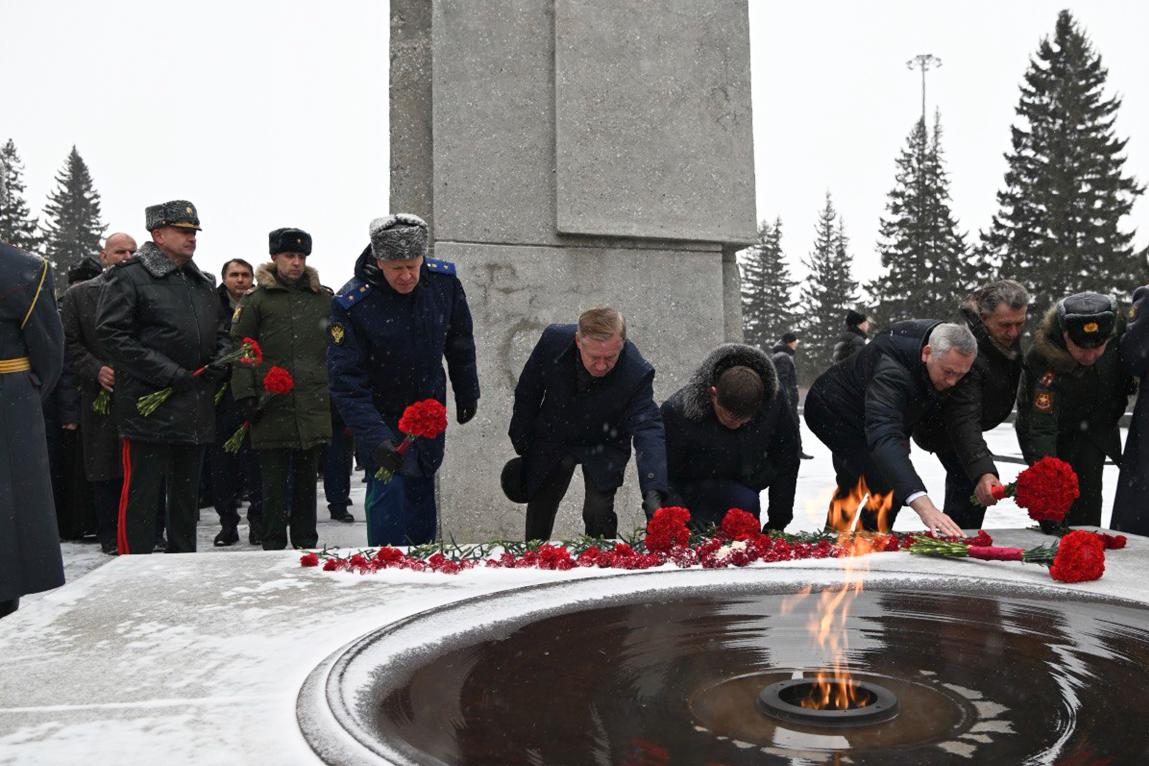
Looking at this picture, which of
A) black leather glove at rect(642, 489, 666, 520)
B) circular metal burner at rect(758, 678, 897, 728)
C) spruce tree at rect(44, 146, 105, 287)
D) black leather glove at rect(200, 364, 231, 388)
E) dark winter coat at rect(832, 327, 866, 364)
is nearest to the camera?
circular metal burner at rect(758, 678, 897, 728)

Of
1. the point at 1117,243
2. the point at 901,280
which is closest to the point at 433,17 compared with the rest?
the point at 1117,243

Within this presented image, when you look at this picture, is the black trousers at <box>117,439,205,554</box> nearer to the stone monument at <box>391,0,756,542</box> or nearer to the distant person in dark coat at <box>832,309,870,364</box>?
the stone monument at <box>391,0,756,542</box>

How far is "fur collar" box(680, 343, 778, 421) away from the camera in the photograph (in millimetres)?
5039

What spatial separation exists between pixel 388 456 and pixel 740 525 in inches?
56.8

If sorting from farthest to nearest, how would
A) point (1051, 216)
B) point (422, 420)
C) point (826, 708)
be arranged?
point (1051, 216)
point (422, 420)
point (826, 708)

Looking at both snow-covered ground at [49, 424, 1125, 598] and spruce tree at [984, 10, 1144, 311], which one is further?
spruce tree at [984, 10, 1144, 311]

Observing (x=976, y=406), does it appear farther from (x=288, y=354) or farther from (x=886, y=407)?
(x=288, y=354)

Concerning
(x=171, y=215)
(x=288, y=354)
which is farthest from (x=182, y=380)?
(x=288, y=354)

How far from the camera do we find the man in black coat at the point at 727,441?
198 inches

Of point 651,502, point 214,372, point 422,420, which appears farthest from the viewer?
point 214,372

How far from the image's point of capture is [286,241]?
6488mm

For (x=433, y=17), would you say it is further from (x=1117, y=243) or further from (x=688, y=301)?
(x=1117, y=243)

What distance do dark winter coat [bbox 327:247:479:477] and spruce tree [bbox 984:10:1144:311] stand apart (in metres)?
35.1

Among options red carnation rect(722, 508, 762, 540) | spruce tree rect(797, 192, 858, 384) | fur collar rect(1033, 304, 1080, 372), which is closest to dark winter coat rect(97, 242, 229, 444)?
red carnation rect(722, 508, 762, 540)
